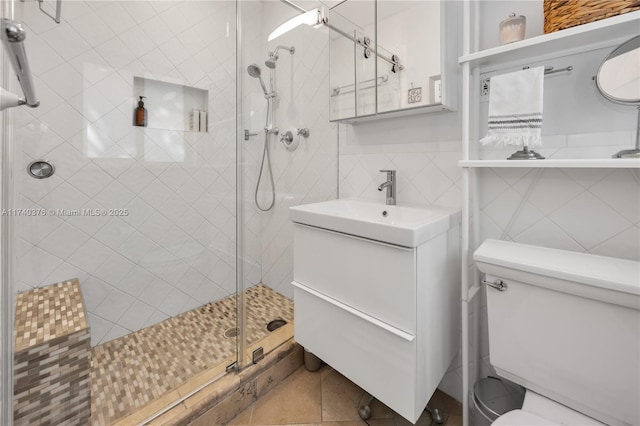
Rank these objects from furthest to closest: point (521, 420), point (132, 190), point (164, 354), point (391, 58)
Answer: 1. point (132, 190)
2. point (164, 354)
3. point (391, 58)
4. point (521, 420)

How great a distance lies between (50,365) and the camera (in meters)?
1.04

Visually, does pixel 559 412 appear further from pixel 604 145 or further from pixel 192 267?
pixel 192 267

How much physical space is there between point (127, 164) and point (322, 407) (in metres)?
1.65

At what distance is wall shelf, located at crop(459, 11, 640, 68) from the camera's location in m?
0.81

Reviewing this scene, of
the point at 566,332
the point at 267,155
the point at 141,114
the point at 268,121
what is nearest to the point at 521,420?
the point at 566,332

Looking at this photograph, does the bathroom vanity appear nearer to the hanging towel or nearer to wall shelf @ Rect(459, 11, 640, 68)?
the hanging towel

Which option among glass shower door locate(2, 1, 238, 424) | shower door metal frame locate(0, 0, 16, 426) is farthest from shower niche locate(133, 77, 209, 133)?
shower door metal frame locate(0, 0, 16, 426)

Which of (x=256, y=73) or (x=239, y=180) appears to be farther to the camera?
(x=256, y=73)

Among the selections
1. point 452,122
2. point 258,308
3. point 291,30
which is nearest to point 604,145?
point 452,122

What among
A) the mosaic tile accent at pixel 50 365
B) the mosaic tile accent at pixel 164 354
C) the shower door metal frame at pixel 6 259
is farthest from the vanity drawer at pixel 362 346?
the shower door metal frame at pixel 6 259

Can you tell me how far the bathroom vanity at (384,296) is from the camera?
0.98 metres

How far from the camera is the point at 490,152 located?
1198 millimetres

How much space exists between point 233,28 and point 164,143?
761 mm

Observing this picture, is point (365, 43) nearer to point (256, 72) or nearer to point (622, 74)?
point (256, 72)
